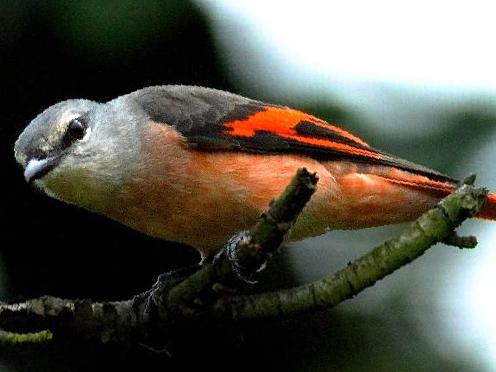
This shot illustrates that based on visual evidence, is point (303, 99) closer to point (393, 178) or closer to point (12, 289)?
point (393, 178)

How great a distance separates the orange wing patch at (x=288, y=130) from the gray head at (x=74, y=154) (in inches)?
29.1

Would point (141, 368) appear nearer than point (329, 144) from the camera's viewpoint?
No

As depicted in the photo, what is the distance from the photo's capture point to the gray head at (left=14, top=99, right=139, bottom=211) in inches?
239

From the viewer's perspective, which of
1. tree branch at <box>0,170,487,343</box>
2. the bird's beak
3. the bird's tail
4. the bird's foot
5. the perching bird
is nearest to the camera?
tree branch at <box>0,170,487,343</box>

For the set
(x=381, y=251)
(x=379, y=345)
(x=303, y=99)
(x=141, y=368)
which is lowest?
(x=141, y=368)

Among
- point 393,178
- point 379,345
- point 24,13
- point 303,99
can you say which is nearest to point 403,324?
point 379,345

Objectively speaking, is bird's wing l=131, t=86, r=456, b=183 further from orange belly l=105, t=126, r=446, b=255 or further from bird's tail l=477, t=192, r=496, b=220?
bird's tail l=477, t=192, r=496, b=220

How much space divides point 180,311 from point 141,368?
7.50 feet

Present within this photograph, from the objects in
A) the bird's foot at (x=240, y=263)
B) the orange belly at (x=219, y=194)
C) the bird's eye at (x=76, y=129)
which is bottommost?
the orange belly at (x=219, y=194)

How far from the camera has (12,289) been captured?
26.5ft

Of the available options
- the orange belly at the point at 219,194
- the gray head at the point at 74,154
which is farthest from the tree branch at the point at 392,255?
the gray head at the point at 74,154

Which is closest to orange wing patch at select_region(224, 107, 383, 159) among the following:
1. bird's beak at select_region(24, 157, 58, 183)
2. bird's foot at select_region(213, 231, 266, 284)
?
bird's beak at select_region(24, 157, 58, 183)

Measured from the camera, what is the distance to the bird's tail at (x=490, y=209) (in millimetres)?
6520

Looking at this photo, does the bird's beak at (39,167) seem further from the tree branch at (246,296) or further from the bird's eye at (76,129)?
the tree branch at (246,296)
